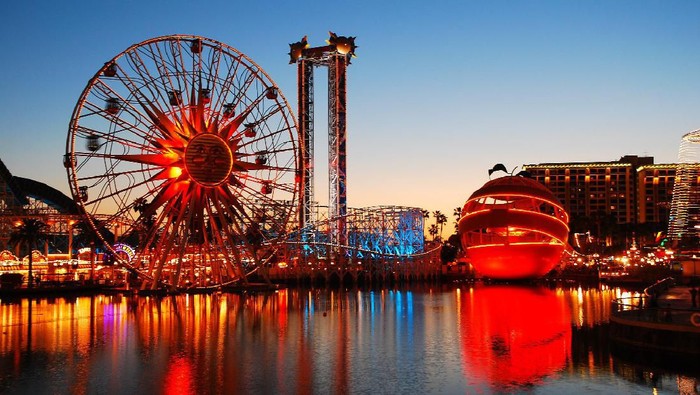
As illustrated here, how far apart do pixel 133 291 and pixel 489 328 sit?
36.2 meters

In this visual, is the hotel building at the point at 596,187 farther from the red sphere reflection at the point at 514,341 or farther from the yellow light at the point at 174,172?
the red sphere reflection at the point at 514,341

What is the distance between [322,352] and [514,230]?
53312 millimetres

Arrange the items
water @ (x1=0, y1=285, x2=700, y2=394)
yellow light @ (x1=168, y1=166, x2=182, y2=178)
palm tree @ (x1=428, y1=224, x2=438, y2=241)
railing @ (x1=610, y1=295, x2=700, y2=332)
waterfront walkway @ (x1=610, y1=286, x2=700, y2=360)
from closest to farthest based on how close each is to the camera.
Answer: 1. water @ (x1=0, y1=285, x2=700, y2=394)
2. waterfront walkway @ (x1=610, y1=286, x2=700, y2=360)
3. railing @ (x1=610, y1=295, x2=700, y2=332)
4. yellow light @ (x1=168, y1=166, x2=182, y2=178)
5. palm tree @ (x1=428, y1=224, x2=438, y2=241)

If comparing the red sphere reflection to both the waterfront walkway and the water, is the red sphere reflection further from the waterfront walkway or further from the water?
the waterfront walkway

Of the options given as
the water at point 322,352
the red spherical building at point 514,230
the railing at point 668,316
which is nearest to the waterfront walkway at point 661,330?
the railing at point 668,316

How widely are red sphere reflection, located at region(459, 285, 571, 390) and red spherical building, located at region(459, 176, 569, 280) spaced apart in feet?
91.2

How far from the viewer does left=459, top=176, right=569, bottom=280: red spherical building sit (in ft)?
249

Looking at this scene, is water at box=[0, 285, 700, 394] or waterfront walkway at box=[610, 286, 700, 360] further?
waterfront walkway at box=[610, 286, 700, 360]

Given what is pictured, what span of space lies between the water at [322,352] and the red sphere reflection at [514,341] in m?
0.06

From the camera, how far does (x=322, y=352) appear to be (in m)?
26.7

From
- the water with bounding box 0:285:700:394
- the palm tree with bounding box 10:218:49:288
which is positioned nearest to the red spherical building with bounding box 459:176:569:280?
the water with bounding box 0:285:700:394

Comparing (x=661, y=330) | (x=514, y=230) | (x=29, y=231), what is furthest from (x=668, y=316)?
(x=29, y=231)

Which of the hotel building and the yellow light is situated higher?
the hotel building

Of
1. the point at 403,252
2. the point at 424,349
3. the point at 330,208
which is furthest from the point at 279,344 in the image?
the point at 330,208
